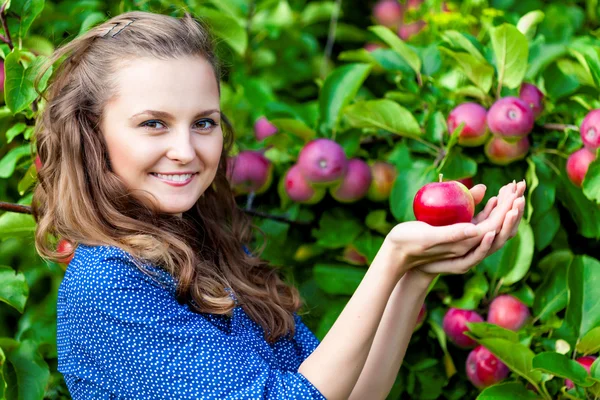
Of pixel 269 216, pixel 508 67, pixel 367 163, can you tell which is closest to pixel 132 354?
pixel 269 216

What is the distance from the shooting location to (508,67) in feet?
5.31

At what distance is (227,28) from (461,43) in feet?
1.71

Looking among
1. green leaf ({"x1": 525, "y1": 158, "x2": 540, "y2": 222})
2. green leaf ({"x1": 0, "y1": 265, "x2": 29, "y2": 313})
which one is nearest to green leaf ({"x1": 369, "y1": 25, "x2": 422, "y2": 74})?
green leaf ({"x1": 525, "y1": 158, "x2": 540, "y2": 222})

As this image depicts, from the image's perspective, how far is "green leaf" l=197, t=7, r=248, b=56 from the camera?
182cm

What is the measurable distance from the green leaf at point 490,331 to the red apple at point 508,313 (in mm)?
124

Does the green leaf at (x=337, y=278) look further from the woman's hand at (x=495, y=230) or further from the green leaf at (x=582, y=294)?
the woman's hand at (x=495, y=230)

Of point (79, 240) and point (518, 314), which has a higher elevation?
point (79, 240)

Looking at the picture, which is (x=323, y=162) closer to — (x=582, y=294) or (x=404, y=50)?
(x=404, y=50)

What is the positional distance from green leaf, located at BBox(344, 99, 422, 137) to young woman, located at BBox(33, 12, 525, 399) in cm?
33

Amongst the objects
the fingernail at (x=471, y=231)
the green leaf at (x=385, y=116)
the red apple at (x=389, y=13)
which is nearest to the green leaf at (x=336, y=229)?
the green leaf at (x=385, y=116)

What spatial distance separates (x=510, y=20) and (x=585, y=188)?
21.4 inches

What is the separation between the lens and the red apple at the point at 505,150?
1.59 m

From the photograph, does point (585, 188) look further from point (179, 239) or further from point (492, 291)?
point (179, 239)

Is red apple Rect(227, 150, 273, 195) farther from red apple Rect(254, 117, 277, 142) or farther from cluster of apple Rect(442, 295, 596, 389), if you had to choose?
cluster of apple Rect(442, 295, 596, 389)
